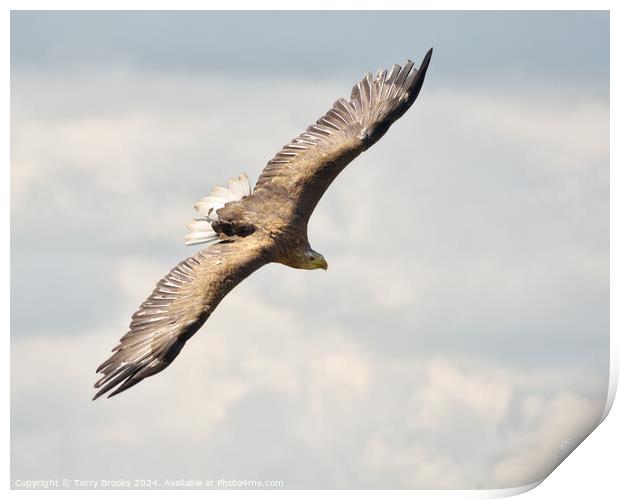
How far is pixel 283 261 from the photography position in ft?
68.8

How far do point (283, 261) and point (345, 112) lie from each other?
3.24 metres

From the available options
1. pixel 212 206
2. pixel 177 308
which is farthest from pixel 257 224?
pixel 177 308

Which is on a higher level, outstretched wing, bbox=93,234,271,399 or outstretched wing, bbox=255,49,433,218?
outstretched wing, bbox=255,49,433,218

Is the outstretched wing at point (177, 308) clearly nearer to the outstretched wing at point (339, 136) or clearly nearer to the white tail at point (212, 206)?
the white tail at point (212, 206)

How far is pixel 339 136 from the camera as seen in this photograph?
22.6m

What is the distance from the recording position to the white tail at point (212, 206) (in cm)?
2127

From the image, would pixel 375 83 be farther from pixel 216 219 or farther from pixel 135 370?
pixel 135 370

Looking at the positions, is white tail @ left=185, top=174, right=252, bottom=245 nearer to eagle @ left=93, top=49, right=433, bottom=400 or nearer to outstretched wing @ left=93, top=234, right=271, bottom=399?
eagle @ left=93, top=49, right=433, bottom=400

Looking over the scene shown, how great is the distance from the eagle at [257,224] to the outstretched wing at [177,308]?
0.5 inches

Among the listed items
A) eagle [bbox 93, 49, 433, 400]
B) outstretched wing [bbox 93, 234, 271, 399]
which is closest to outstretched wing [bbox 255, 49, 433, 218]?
eagle [bbox 93, 49, 433, 400]

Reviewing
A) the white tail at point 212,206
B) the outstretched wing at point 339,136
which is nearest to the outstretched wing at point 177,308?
the white tail at point 212,206

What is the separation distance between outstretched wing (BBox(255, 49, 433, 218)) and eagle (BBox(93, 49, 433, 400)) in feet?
0.05

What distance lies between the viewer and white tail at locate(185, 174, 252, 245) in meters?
21.3
